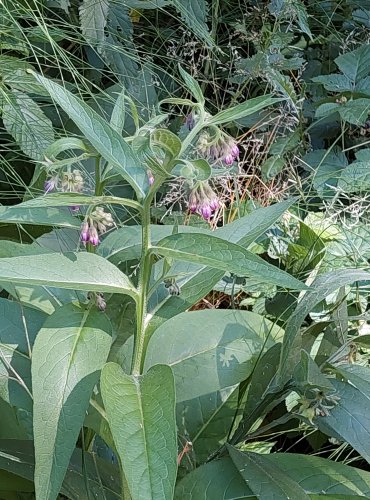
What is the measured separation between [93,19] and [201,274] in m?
0.55

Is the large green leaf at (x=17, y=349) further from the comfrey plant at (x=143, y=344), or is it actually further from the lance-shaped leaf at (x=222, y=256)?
the lance-shaped leaf at (x=222, y=256)

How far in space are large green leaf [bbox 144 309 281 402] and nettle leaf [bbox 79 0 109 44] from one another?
0.52 metres

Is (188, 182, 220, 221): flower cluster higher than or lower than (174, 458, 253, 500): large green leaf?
higher

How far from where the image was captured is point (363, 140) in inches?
47.3

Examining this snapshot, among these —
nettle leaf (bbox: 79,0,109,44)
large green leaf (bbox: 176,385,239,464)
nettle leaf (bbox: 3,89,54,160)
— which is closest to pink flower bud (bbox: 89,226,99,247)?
large green leaf (bbox: 176,385,239,464)

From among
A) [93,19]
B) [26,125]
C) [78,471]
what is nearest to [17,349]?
[78,471]

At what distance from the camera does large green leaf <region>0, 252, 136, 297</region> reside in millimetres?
503

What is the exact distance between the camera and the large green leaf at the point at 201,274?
63cm

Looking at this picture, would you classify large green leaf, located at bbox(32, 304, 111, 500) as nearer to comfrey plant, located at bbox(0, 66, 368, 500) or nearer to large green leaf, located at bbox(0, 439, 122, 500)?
comfrey plant, located at bbox(0, 66, 368, 500)

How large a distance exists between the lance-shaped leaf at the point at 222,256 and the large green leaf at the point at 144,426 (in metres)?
0.09

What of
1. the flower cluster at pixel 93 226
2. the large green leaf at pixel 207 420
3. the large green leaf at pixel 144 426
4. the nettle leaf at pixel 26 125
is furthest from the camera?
the nettle leaf at pixel 26 125

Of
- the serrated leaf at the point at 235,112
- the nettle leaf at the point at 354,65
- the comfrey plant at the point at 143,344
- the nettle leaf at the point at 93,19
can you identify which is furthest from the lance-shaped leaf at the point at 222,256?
the nettle leaf at the point at 354,65

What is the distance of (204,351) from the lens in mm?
684

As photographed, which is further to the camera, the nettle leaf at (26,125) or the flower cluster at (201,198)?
the nettle leaf at (26,125)
